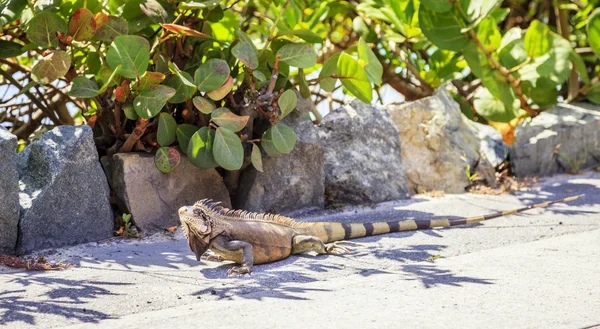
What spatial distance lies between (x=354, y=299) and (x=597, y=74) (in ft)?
20.3

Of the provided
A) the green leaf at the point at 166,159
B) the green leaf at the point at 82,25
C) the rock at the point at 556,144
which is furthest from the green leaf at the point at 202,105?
the rock at the point at 556,144

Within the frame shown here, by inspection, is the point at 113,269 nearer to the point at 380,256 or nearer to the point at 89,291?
the point at 89,291

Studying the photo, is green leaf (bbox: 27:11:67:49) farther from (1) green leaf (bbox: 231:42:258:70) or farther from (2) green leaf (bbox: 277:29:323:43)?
(2) green leaf (bbox: 277:29:323:43)

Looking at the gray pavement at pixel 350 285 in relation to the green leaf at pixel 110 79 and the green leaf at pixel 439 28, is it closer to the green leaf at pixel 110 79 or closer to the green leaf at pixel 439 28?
the green leaf at pixel 110 79

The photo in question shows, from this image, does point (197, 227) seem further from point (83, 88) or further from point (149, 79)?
point (83, 88)

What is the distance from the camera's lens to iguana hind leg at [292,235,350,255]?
479 centimetres

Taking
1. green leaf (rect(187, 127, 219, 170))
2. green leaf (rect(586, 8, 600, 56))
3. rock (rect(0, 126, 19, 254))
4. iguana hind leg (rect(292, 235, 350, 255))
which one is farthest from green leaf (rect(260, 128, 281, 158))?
green leaf (rect(586, 8, 600, 56))

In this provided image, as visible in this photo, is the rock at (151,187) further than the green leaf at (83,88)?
Yes

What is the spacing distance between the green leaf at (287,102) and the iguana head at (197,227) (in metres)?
1.37

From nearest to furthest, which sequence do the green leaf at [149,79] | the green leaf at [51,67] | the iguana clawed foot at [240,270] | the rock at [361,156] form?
the iguana clawed foot at [240,270] → the green leaf at [51,67] → the green leaf at [149,79] → the rock at [361,156]

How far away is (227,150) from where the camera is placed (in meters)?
5.27

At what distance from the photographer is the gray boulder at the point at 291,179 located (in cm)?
588

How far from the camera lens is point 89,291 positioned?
149 inches

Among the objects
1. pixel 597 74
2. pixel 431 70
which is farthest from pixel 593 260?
pixel 597 74
